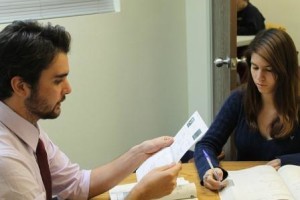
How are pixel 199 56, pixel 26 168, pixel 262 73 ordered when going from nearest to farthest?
pixel 26 168 < pixel 262 73 < pixel 199 56

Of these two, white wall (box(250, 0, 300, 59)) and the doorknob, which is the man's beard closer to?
the doorknob

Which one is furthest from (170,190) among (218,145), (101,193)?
(218,145)

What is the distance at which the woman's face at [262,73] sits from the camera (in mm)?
1660

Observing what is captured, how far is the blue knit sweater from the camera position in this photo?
5.45 ft

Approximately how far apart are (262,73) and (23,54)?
0.95 metres

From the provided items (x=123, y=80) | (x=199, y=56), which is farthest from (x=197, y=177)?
(x=199, y=56)

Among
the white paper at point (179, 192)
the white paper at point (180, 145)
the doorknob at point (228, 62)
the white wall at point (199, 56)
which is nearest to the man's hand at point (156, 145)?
the white paper at point (180, 145)

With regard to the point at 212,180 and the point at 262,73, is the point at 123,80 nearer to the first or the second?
the point at 262,73

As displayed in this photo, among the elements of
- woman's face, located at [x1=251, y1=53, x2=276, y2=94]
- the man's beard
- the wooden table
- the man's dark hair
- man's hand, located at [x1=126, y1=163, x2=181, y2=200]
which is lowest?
the wooden table

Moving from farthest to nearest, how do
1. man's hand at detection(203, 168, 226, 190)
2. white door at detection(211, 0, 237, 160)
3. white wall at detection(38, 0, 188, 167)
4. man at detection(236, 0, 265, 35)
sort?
man at detection(236, 0, 265, 35), white wall at detection(38, 0, 188, 167), white door at detection(211, 0, 237, 160), man's hand at detection(203, 168, 226, 190)

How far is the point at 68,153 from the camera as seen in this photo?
2414mm

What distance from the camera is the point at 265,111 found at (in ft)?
5.82

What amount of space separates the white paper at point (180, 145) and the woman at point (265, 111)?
0.23m

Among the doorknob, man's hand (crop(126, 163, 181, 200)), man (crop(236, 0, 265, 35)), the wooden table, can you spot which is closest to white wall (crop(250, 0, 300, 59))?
man (crop(236, 0, 265, 35))
